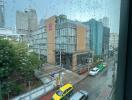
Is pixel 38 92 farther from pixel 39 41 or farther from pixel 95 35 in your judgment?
pixel 95 35

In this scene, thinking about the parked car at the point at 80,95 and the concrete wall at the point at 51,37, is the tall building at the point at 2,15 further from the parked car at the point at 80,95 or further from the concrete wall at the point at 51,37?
the parked car at the point at 80,95

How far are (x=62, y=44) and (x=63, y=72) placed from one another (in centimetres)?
14

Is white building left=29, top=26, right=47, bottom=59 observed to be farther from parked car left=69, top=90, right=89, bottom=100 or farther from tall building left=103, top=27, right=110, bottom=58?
tall building left=103, top=27, right=110, bottom=58

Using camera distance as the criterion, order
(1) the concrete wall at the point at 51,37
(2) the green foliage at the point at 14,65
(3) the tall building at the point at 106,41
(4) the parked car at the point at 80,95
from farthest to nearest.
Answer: (3) the tall building at the point at 106,41
(4) the parked car at the point at 80,95
(1) the concrete wall at the point at 51,37
(2) the green foliage at the point at 14,65

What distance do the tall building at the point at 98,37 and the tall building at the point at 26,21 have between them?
0.33 m

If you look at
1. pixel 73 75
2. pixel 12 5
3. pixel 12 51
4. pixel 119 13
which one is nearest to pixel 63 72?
pixel 73 75

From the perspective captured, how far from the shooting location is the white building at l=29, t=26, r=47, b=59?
867 mm

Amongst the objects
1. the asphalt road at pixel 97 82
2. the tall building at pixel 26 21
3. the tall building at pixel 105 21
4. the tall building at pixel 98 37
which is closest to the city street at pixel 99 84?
the asphalt road at pixel 97 82

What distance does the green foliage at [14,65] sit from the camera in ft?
2.53

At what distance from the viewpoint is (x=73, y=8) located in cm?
100

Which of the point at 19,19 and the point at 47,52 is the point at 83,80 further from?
the point at 19,19

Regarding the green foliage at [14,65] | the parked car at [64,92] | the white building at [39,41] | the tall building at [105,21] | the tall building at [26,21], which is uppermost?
the tall building at [105,21]

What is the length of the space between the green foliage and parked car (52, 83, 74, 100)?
17 cm

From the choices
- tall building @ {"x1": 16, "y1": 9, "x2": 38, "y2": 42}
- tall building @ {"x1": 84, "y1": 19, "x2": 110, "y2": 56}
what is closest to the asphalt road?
tall building @ {"x1": 84, "y1": 19, "x2": 110, "y2": 56}
